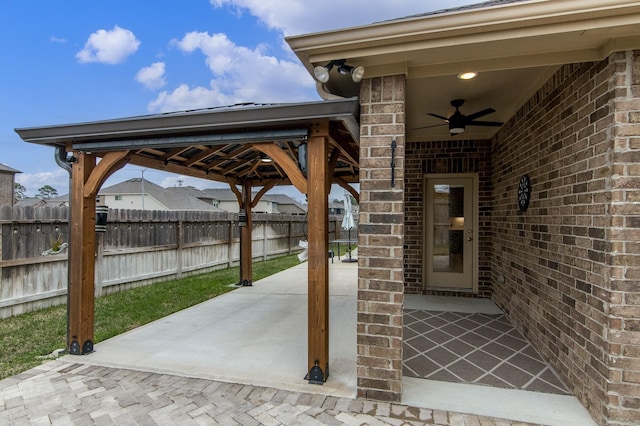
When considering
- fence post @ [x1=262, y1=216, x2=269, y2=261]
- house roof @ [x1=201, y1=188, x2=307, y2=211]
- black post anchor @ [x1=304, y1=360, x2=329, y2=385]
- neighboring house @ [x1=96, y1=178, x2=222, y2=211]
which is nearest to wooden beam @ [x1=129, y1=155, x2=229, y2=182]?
black post anchor @ [x1=304, y1=360, x2=329, y2=385]

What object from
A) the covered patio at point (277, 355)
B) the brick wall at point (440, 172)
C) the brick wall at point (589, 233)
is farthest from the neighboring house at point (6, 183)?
the brick wall at point (589, 233)

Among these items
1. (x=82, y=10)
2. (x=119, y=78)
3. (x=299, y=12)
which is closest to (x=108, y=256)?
(x=299, y=12)

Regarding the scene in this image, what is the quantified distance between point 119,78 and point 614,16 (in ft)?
108

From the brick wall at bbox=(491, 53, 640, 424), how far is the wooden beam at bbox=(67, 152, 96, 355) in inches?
179

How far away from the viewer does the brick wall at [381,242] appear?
2676 millimetres

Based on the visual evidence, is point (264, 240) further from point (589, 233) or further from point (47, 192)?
point (47, 192)

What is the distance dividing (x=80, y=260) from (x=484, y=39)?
4.22 m

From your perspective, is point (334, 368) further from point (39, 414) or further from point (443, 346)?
point (39, 414)

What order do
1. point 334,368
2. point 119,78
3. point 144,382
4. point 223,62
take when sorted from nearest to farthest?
point 144,382 < point 334,368 < point 223,62 < point 119,78

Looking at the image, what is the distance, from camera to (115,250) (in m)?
6.71

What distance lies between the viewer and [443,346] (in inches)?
148

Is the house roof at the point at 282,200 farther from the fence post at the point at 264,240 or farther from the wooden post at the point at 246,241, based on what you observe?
the wooden post at the point at 246,241

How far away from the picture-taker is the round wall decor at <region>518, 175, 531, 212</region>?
3.89 m

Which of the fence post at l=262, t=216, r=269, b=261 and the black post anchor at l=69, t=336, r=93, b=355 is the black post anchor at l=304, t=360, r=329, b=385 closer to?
the black post anchor at l=69, t=336, r=93, b=355
